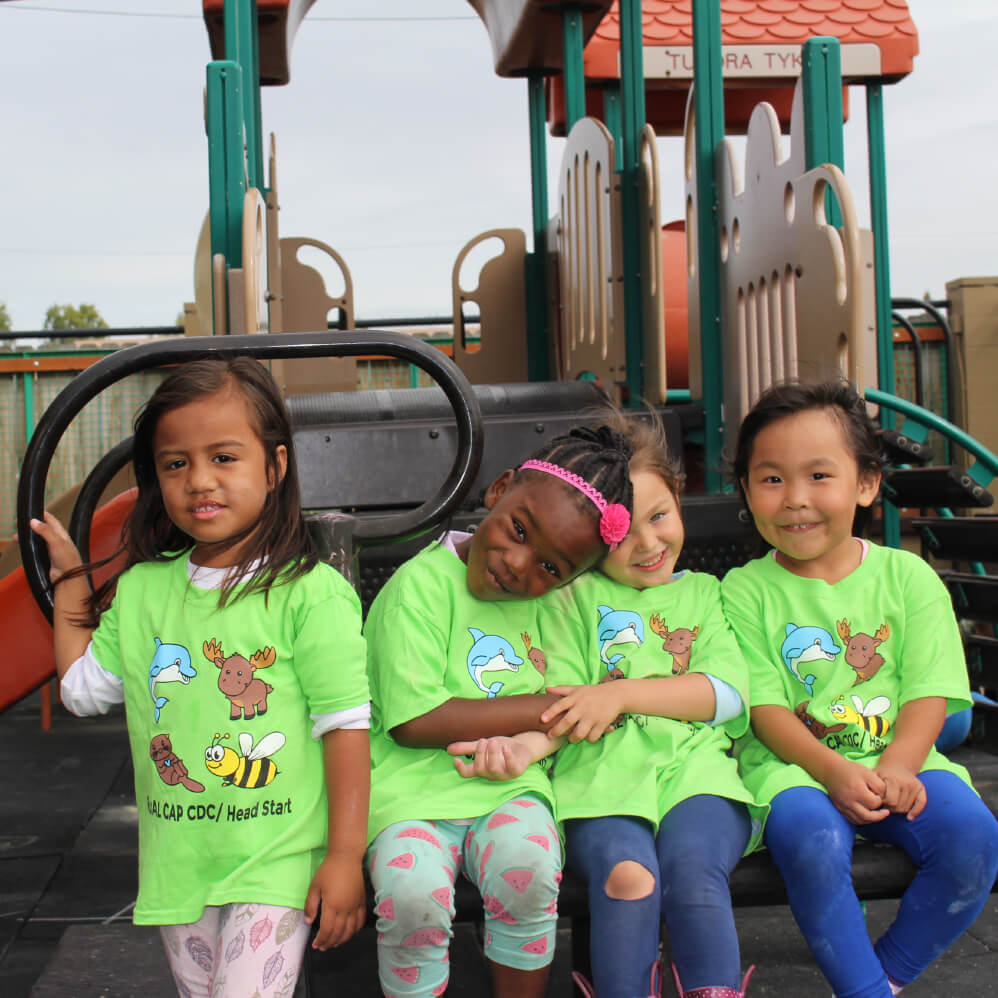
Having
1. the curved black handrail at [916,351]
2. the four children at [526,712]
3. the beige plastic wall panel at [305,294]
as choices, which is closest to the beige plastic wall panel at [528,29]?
the beige plastic wall panel at [305,294]

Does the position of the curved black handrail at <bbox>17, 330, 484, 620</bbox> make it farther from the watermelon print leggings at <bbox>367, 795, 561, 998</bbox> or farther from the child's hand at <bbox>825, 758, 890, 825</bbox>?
the child's hand at <bbox>825, 758, 890, 825</bbox>

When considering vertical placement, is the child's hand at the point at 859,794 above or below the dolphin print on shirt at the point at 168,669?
below

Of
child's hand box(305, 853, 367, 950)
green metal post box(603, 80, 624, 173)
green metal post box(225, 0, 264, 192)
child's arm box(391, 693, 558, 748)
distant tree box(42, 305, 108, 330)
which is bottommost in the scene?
child's hand box(305, 853, 367, 950)

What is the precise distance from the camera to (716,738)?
1744 millimetres

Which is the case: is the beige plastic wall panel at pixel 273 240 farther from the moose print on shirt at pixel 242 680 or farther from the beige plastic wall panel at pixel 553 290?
the moose print on shirt at pixel 242 680

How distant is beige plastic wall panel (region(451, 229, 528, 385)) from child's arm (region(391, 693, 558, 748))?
13.2 feet

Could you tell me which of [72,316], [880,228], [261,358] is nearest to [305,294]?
[880,228]

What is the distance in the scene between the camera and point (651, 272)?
3754mm

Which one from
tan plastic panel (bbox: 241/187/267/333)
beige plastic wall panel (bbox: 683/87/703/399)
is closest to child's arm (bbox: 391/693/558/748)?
tan plastic panel (bbox: 241/187/267/333)

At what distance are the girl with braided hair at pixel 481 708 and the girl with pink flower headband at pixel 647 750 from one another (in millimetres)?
42

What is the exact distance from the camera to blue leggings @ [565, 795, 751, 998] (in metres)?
1.42

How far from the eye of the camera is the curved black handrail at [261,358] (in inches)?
59.7

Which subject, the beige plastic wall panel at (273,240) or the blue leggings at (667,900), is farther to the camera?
the beige plastic wall panel at (273,240)

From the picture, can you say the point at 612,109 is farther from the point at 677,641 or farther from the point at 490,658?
the point at 490,658
